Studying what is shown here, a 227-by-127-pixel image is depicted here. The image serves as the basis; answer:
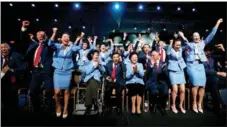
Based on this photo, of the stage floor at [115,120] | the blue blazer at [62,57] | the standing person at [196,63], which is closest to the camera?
the stage floor at [115,120]

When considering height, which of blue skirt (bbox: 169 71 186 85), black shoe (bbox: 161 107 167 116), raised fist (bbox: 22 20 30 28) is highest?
raised fist (bbox: 22 20 30 28)

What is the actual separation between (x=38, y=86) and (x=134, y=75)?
1541 millimetres

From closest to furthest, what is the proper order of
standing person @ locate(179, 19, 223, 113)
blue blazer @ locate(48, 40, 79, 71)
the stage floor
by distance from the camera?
the stage floor < blue blazer @ locate(48, 40, 79, 71) < standing person @ locate(179, 19, 223, 113)

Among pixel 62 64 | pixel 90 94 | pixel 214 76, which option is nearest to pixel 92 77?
pixel 90 94

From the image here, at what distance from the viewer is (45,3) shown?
4285 millimetres

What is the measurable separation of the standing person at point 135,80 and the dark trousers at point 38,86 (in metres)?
1.24

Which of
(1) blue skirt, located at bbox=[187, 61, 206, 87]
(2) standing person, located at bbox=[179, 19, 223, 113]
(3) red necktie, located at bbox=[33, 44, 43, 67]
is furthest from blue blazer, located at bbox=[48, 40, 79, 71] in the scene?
(1) blue skirt, located at bbox=[187, 61, 206, 87]

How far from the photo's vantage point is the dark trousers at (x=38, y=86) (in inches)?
170

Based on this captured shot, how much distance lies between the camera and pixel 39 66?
171 inches

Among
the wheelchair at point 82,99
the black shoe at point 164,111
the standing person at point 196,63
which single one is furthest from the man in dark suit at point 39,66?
the standing person at point 196,63

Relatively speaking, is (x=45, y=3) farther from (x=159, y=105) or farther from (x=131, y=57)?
(x=159, y=105)

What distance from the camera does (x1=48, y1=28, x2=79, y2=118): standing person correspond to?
432cm

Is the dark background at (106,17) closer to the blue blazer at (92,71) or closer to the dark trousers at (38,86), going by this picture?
the blue blazer at (92,71)

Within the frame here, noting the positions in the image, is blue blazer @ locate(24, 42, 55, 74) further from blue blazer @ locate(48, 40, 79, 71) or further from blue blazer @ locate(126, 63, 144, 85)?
blue blazer @ locate(126, 63, 144, 85)
